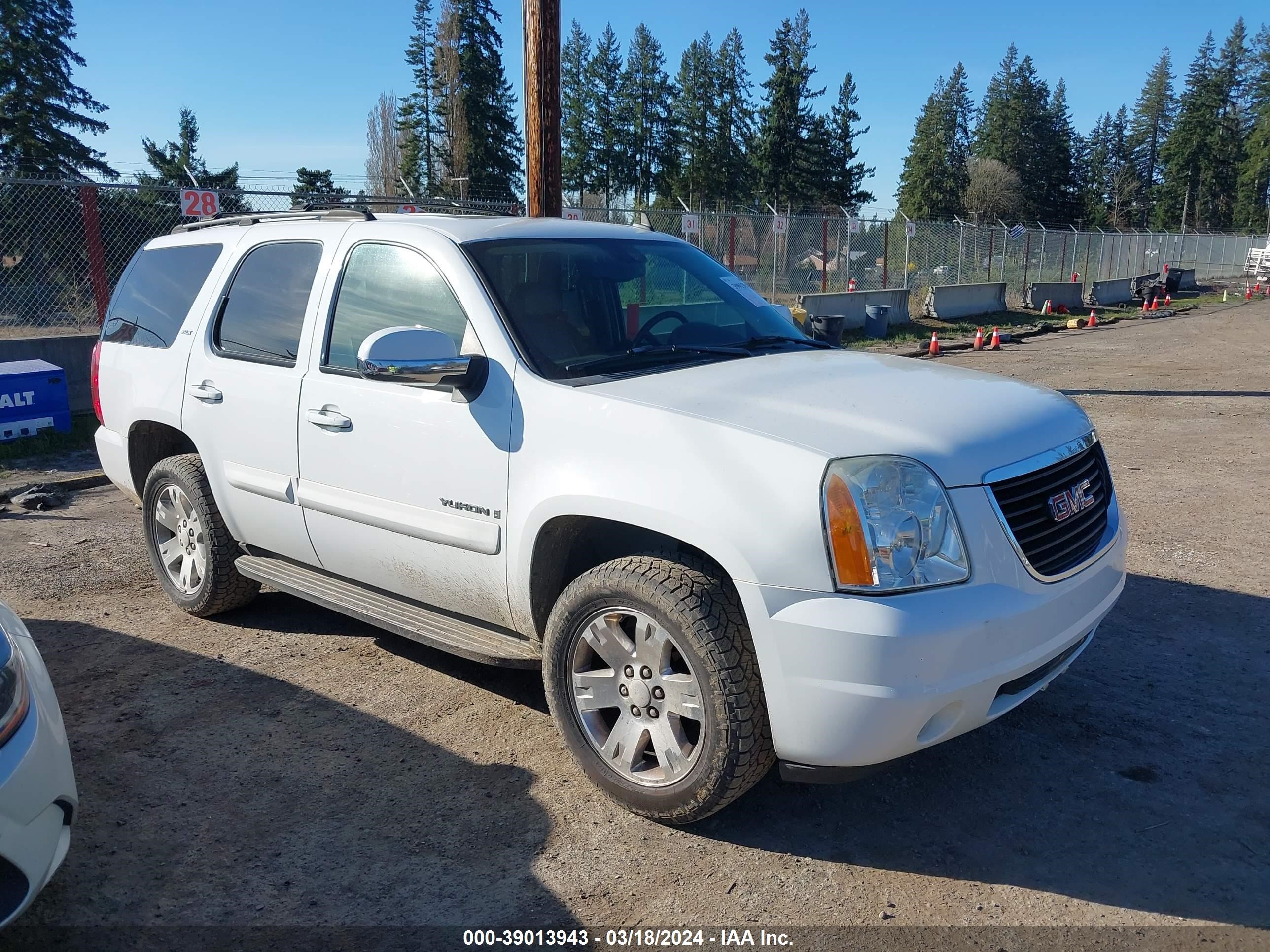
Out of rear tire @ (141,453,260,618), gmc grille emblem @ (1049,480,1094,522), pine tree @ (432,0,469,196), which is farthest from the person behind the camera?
pine tree @ (432,0,469,196)

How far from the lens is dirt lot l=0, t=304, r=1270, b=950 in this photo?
2881mm

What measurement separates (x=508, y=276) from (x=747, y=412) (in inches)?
50.5

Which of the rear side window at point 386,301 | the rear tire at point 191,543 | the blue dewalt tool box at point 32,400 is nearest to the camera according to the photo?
the rear side window at point 386,301

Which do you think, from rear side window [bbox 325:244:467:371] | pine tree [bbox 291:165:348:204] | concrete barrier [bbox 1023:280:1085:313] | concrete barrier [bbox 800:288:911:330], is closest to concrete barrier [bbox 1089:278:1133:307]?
concrete barrier [bbox 1023:280:1085:313]

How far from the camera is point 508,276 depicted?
153 inches

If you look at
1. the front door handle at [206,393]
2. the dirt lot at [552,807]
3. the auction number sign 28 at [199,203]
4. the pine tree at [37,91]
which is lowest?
the dirt lot at [552,807]

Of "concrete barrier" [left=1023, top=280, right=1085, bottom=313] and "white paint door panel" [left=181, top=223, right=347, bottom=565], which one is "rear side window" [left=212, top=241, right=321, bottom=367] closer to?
"white paint door panel" [left=181, top=223, right=347, bottom=565]

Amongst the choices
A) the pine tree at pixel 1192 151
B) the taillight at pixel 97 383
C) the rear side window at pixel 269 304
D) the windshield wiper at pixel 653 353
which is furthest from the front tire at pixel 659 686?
the pine tree at pixel 1192 151

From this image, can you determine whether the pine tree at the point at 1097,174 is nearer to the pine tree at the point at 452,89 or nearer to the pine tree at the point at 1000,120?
the pine tree at the point at 1000,120

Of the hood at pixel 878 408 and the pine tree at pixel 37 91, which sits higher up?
the pine tree at pixel 37 91

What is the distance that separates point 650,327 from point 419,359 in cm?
104

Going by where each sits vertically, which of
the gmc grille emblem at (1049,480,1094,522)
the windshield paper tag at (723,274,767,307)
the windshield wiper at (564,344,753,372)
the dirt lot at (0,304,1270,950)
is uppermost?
the windshield paper tag at (723,274,767,307)

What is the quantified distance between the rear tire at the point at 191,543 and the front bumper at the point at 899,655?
307 centimetres

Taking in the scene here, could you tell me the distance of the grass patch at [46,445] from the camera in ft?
30.1
